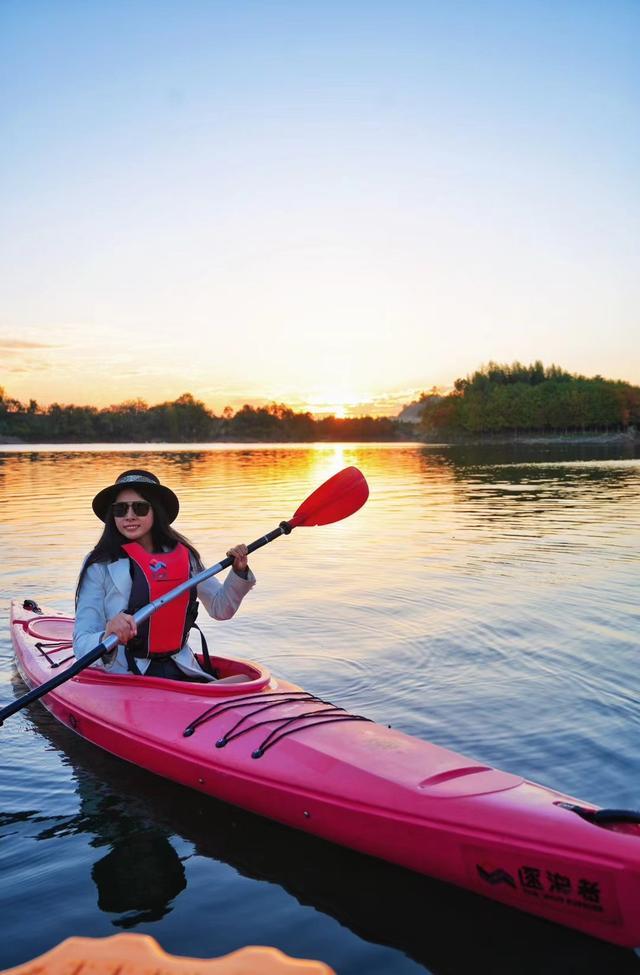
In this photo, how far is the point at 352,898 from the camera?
10.4ft

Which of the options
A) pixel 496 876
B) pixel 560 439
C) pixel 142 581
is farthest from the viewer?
pixel 560 439

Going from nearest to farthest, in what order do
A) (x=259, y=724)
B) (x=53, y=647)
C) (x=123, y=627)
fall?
(x=259, y=724) → (x=123, y=627) → (x=53, y=647)

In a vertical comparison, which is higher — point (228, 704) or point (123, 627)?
point (123, 627)

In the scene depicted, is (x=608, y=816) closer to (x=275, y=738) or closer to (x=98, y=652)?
(x=275, y=738)

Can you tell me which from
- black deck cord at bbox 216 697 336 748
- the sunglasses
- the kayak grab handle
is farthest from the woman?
the kayak grab handle

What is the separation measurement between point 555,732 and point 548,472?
26902mm

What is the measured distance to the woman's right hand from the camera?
396cm

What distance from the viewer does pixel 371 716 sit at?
5.09 meters

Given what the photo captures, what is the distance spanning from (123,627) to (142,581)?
45cm

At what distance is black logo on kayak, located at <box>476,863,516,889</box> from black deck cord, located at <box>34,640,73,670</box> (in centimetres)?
317

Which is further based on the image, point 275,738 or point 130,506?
point 130,506

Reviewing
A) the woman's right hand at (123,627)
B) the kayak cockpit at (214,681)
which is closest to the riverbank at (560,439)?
the kayak cockpit at (214,681)

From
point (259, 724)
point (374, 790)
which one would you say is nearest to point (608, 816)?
point (374, 790)

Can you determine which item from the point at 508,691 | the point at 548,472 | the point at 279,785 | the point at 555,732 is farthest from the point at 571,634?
the point at 548,472
